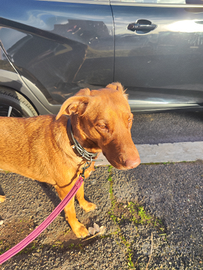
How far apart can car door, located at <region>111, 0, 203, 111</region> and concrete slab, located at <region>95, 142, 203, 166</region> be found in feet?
3.12

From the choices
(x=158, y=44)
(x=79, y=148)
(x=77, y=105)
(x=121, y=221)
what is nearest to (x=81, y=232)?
(x=121, y=221)

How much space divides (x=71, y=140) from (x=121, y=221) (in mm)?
1108

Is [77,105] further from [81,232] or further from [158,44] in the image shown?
[158,44]

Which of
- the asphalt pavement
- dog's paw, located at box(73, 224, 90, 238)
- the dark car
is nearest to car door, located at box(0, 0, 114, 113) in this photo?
the dark car

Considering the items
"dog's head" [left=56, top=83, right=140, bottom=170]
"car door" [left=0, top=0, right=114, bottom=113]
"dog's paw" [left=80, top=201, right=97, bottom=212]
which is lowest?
"dog's paw" [left=80, top=201, right=97, bottom=212]

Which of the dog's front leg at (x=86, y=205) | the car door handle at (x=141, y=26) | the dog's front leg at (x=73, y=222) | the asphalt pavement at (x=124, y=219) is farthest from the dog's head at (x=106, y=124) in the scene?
the car door handle at (x=141, y=26)

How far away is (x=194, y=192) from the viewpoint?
2348 mm

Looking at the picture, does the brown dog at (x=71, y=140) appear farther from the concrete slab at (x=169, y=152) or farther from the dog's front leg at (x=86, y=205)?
the concrete slab at (x=169, y=152)

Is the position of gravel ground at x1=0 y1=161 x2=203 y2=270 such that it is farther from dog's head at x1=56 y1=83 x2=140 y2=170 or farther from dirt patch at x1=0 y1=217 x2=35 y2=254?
dog's head at x1=56 y1=83 x2=140 y2=170

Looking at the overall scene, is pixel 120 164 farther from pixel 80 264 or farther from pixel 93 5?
pixel 93 5

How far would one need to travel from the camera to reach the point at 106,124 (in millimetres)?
1508

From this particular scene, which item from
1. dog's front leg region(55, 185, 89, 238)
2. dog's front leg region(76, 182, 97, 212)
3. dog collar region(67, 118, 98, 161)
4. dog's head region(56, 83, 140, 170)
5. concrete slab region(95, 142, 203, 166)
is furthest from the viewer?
concrete slab region(95, 142, 203, 166)

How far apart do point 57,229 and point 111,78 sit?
88.6 inches

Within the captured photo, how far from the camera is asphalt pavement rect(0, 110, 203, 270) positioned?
69.6 inches
